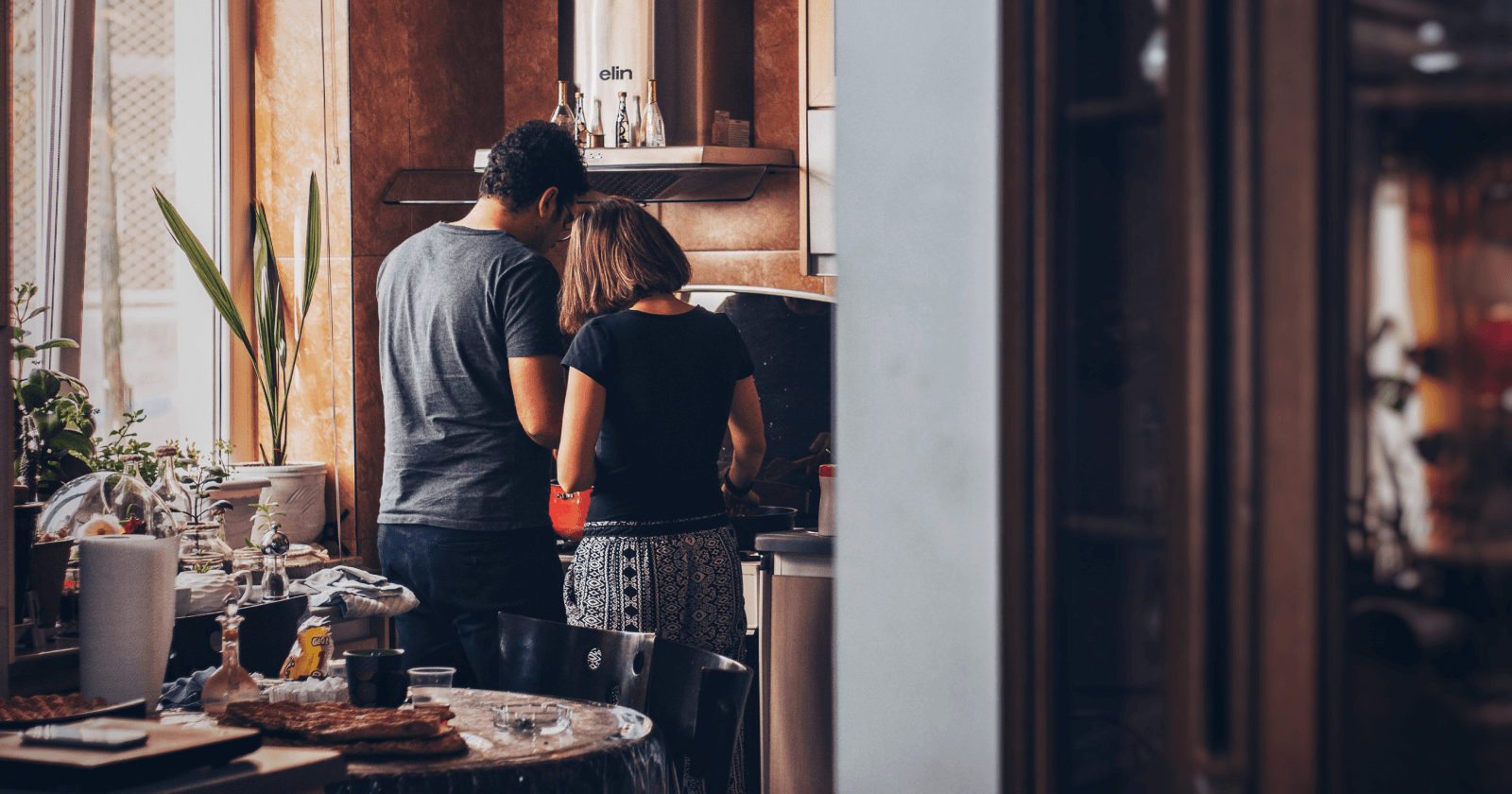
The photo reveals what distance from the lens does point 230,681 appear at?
1623mm

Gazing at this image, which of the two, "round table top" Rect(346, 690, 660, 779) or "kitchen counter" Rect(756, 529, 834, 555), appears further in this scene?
"kitchen counter" Rect(756, 529, 834, 555)

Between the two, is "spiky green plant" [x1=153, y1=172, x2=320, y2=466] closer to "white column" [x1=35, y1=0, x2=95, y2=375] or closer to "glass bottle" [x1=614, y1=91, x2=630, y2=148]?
"white column" [x1=35, y1=0, x2=95, y2=375]

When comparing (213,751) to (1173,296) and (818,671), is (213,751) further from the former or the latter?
(818,671)

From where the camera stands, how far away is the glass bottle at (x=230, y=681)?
1606 millimetres

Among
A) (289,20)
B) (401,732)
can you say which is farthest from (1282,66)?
(289,20)

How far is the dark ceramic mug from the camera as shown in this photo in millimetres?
1561

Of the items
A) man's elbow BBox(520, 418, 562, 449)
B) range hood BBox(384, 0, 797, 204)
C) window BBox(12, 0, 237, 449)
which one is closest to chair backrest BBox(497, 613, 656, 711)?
man's elbow BBox(520, 418, 562, 449)

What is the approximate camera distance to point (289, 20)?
3541mm

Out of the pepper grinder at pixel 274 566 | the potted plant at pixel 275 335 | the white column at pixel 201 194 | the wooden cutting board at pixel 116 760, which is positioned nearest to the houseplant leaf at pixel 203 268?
the potted plant at pixel 275 335

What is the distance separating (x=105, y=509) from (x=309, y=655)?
1.51ft

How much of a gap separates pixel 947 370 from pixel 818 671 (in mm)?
1610

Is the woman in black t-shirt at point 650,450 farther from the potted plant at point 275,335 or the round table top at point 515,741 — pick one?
the potted plant at point 275,335

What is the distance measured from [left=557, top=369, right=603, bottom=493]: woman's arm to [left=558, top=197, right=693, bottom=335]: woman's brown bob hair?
202 millimetres

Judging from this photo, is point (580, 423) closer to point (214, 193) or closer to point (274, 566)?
point (274, 566)
